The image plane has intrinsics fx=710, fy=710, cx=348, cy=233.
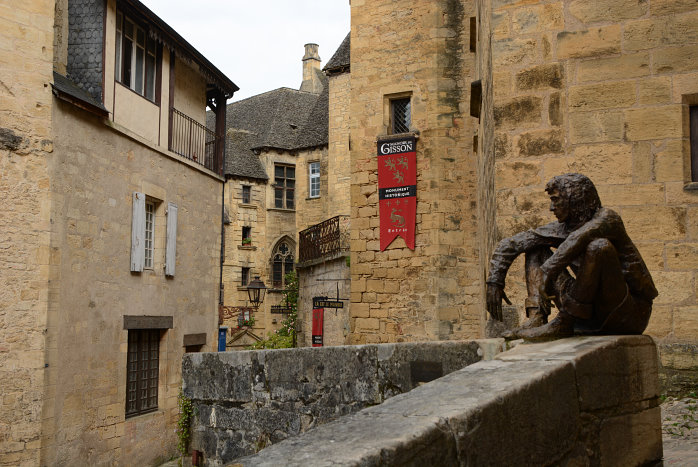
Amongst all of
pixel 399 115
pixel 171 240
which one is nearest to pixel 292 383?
pixel 171 240

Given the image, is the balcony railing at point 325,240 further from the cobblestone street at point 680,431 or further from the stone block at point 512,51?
Answer: the cobblestone street at point 680,431

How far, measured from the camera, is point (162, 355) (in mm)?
13438

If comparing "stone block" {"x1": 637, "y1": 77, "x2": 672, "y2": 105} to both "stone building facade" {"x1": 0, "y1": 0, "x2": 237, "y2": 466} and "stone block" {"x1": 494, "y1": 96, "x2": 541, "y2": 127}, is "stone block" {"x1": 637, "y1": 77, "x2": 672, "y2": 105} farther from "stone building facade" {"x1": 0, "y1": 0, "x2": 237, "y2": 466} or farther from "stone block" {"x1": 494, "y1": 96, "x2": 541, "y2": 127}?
"stone building facade" {"x1": 0, "y1": 0, "x2": 237, "y2": 466}

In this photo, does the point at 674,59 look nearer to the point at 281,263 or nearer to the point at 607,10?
A: the point at 607,10

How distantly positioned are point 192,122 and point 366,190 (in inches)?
Answer: 165

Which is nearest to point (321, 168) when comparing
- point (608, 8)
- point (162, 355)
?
point (162, 355)

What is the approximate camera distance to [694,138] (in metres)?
6.04

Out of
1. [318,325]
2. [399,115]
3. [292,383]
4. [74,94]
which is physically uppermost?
[399,115]

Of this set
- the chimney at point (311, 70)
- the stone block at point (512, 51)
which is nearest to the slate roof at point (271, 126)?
the chimney at point (311, 70)

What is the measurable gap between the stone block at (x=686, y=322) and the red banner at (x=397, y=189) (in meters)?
7.43

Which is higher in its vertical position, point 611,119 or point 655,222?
point 611,119

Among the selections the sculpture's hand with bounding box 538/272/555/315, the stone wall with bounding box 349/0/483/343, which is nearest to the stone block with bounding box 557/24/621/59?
the sculpture's hand with bounding box 538/272/555/315

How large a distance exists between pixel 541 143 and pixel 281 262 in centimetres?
2774

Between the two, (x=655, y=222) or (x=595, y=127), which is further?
(x=595, y=127)
